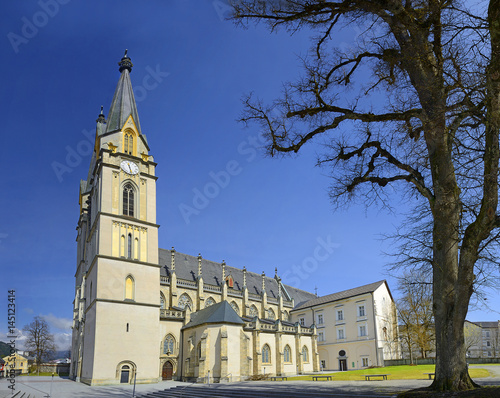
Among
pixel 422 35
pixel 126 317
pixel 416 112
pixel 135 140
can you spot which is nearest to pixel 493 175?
pixel 416 112

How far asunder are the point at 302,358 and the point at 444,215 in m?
39.5

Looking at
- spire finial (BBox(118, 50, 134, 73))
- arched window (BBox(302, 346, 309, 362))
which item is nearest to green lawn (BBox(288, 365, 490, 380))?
arched window (BBox(302, 346, 309, 362))

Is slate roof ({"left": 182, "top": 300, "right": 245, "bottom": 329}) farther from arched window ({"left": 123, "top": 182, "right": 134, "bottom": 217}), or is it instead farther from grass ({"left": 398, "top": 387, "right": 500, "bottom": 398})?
grass ({"left": 398, "top": 387, "right": 500, "bottom": 398})

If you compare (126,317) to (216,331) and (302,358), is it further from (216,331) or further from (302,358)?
(302,358)

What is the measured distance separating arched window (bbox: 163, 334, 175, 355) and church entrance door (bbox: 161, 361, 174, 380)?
992mm

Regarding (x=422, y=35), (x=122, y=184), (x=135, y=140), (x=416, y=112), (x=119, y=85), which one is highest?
(x=119, y=85)

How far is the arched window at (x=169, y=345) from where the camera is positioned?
38.8 metres

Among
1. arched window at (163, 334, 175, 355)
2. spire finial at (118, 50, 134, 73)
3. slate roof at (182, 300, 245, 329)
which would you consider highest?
spire finial at (118, 50, 134, 73)

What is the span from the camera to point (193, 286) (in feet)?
156

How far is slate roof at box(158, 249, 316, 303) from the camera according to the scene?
159ft

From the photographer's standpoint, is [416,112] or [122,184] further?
[122,184]

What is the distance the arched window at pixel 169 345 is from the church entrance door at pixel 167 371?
992 mm

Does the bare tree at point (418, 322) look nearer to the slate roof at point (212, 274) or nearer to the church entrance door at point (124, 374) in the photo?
the slate roof at point (212, 274)

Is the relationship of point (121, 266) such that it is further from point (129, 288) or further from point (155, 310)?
point (155, 310)
